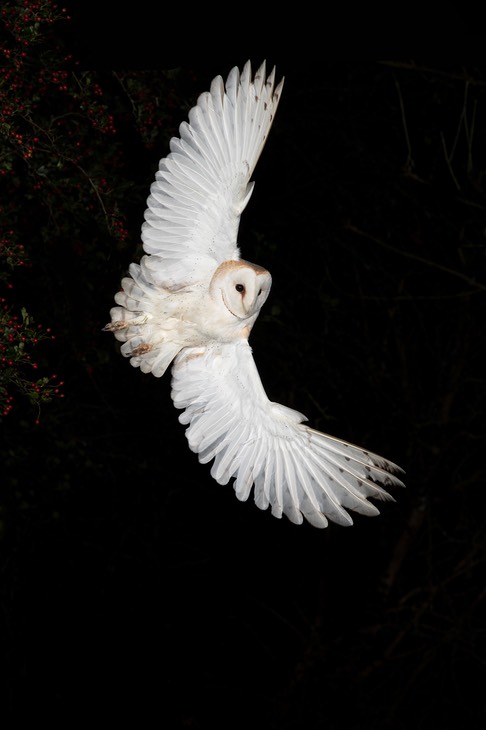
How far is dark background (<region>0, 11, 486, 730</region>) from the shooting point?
270 centimetres

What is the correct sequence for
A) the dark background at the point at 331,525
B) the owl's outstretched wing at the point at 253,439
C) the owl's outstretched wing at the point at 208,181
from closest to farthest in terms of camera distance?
the owl's outstretched wing at the point at 208,181
the owl's outstretched wing at the point at 253,439
the dark background at the point at 331,525

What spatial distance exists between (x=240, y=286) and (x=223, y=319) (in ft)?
0.24

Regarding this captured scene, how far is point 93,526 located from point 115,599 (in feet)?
0.90

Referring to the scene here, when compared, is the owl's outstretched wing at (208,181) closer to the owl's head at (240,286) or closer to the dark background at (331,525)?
the owl's head at (240,286)

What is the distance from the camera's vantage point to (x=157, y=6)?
4.39ft

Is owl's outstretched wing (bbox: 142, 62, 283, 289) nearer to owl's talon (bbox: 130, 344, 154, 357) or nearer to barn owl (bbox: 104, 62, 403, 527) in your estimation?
barn owl (bbox: 104, 62, 403, 527)

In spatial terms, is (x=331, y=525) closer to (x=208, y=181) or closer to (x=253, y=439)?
(x=253, y=439)

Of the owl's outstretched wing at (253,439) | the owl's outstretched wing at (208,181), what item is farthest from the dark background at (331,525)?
the owl's outstretched wing at (208,181)

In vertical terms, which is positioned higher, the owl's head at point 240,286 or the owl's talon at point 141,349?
the owl's head at point 240,286

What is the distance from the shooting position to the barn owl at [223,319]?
142 centimetres

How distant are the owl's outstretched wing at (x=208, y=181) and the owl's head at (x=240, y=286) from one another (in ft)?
0.14

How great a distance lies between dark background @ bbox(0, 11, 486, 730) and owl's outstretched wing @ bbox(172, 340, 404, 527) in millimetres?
778

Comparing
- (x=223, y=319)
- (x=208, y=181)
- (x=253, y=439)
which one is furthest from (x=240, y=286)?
(x=253, y=439)

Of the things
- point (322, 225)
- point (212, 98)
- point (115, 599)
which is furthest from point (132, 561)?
point (212, 98)
